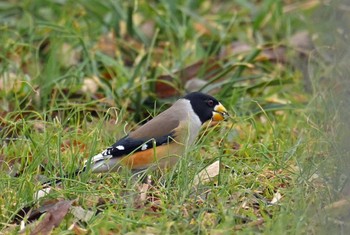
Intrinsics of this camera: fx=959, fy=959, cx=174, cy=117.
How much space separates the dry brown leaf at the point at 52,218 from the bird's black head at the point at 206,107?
1302 millimetres

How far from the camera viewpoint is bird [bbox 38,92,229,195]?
4.72 metres

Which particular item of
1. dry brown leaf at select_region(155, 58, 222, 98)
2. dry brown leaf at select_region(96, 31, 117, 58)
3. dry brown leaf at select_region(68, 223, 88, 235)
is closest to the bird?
dry brown leaf at select_region(68, 223, 88, 235)

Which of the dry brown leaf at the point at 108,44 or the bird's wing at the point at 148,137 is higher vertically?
the bird's wing at the point at 148,137

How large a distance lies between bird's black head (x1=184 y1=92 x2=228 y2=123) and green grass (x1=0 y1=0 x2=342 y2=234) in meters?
0.08

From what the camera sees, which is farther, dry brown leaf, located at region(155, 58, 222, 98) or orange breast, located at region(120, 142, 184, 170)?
dry brown leaf, located at region(155, 58, 222, 98)

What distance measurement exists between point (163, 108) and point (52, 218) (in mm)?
2130

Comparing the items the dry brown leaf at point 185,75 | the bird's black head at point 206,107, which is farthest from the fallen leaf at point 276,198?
the dry brown leaf at point 185,75

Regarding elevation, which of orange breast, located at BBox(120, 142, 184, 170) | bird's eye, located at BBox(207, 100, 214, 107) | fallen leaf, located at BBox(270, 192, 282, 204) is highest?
orange breast, located at BBox(120, 142, 184, 170)

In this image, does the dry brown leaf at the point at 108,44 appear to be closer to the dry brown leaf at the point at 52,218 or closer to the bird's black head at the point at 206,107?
the bird's black head at the point at 206,107

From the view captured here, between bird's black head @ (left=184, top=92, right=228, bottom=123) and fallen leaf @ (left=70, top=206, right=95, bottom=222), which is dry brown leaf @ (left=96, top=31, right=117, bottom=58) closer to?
bird's black head @ (left=184, top=92, right=228, bottom=123)

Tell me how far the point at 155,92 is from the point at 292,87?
104 cm

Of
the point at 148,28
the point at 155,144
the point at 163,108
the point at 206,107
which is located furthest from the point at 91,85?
the point at 155,144

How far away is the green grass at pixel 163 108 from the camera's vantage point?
167 inches

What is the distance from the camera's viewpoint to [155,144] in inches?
191
